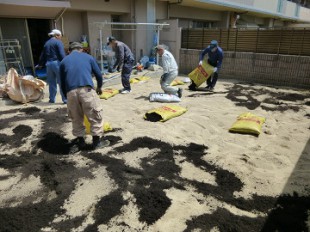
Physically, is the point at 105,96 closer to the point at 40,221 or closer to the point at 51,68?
the point at 51,68

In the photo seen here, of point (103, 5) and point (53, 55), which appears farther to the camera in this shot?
point (103, 5)

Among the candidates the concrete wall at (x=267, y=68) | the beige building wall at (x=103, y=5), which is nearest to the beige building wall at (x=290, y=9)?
the concrete wall at (x=267, y=68)

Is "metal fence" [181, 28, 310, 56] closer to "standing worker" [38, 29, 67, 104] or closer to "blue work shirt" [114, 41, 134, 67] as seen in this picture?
"blue work shirt" [114, 41, 134, 67]

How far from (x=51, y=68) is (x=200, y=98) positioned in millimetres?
4136

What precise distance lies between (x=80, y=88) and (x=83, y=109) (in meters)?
0.33

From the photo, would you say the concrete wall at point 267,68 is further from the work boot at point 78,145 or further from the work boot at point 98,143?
the work boot at point 78,145

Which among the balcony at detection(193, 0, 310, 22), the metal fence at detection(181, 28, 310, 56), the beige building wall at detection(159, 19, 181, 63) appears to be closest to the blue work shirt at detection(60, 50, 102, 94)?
the metal fence at detection(181, 28, 310, 56)

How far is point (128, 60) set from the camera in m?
7.63

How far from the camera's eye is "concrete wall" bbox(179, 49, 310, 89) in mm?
8602

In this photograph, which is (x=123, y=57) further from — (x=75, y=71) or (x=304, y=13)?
(x=304, y=13)

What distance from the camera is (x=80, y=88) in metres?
3.78

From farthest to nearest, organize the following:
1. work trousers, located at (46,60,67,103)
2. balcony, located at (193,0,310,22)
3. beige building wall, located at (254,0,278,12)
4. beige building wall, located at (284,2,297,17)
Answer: beige building wall, located at (284,2,297,17), beige building wall, located at (254,0,278,12), balcony, located at (193,0,310,22), work trousers, located at (46,60,67,103)

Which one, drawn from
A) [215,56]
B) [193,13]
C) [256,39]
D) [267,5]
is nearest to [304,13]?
[267,5]

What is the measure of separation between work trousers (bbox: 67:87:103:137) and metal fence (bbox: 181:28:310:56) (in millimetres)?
7728
